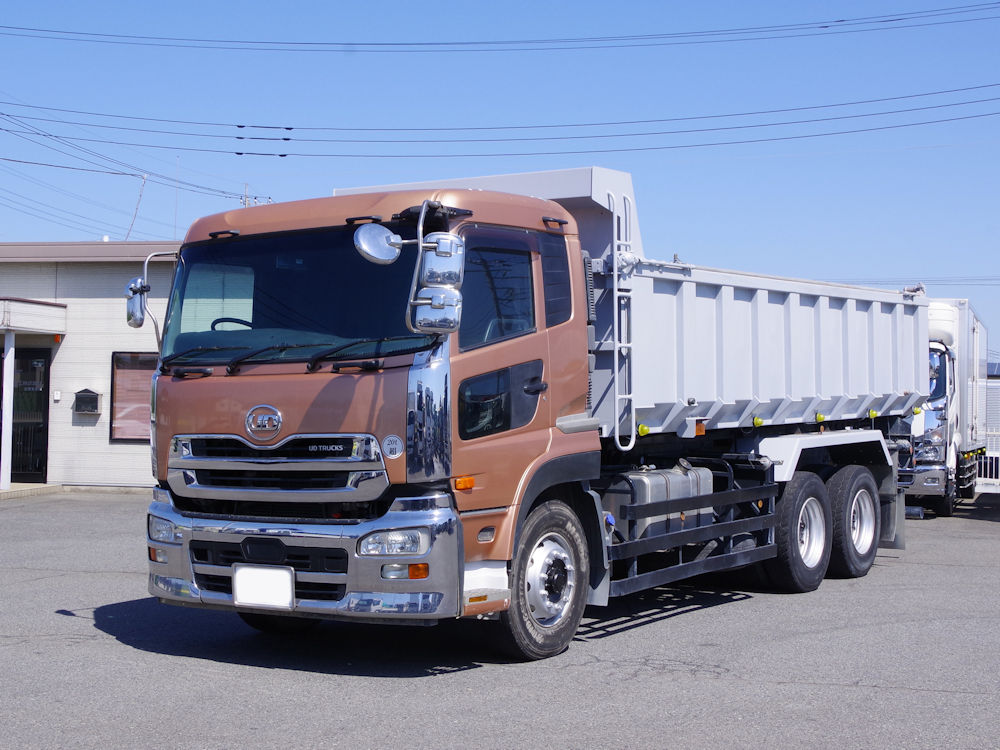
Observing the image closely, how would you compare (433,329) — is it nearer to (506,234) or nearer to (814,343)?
(506,234)

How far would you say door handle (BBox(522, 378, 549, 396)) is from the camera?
7.11m

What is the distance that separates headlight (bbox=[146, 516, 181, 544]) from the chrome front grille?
0.59 ft

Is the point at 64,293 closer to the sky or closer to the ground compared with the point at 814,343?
closer to the sky

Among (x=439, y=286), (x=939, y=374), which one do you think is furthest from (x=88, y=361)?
(x=439, y=286)

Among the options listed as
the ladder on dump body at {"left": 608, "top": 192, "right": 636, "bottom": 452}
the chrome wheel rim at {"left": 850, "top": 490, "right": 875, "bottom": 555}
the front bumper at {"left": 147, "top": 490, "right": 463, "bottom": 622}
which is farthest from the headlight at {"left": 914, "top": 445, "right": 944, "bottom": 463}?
the front bumper at {"left": 147, "top": 490, "right": 463, "bottom": 622}

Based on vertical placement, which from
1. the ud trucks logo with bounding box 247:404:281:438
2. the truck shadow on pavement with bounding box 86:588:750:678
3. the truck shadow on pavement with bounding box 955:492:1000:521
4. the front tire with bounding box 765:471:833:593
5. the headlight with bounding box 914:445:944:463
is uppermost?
the ud trucks logo with bounding box 247:404:281:438

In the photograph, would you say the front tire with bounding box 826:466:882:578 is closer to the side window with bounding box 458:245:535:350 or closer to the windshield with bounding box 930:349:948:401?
the side window with bounding box 458:245:535:350

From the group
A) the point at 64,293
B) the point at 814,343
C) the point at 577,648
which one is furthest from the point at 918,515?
the point at 64,293

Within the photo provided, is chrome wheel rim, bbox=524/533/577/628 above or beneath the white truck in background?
Answer: beneath

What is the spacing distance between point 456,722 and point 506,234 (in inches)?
119

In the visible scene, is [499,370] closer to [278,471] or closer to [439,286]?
[439,286]

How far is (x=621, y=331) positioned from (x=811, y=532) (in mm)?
3574

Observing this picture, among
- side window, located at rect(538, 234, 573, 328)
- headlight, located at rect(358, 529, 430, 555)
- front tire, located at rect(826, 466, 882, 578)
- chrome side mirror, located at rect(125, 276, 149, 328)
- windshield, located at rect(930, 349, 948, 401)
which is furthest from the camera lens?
windshield, located at rect(930, 349, 948, 401)

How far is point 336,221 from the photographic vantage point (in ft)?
22.8
